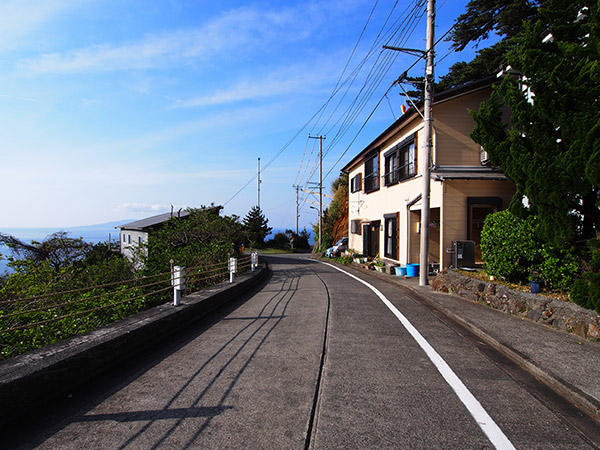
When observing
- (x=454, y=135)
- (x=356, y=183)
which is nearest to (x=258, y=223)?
(x=356, y=183)

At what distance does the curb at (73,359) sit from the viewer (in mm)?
3125

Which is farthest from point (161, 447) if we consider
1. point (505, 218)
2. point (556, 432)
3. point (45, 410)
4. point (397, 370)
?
point (505, 218)

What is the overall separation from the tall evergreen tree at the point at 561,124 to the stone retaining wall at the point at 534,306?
113 cm

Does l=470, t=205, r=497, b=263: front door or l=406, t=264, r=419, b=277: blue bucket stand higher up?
l=470, t=205, r=497, b=263: front door

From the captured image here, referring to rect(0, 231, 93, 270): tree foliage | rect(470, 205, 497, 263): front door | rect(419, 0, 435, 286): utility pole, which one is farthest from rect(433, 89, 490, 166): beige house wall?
rect(0, 231, 93, 270): tree foliage

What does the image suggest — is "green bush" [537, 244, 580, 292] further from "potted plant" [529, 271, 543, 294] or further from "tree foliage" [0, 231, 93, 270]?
"tree foliage" [0, 231, 93, 270]

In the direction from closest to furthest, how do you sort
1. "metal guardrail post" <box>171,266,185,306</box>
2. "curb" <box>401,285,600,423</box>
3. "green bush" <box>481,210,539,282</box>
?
"curb" <box>401,285,600,423</box>
"metal guardrail post" <box>171,266,185,306</box>
"green bush" <box>481,210,539,282</box>

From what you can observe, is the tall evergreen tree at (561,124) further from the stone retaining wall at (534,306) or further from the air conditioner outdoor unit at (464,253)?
the air conditioner outdoor unit at (464,253)

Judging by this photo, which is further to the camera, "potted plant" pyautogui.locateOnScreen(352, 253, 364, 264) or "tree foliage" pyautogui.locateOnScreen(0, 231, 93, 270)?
"potted plant" pyautogui.locateOnScreen(352, 253, 364, 264)

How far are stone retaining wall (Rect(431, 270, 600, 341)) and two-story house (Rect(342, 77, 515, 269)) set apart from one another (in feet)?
10.0

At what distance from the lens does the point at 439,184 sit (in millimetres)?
12422

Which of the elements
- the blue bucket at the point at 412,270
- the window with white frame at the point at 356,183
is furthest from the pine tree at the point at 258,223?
the blue bucket at the point at 412,270

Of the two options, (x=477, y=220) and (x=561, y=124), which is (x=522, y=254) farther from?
(x=477, y=220)

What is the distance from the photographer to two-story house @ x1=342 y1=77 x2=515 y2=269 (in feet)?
40.0
